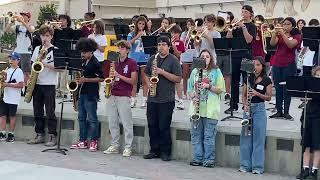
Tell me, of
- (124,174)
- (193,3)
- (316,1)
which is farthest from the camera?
(193,3)

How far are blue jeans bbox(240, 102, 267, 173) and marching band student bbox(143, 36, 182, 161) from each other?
53.0 inches

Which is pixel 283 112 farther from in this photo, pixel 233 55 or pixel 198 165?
pixel 198 165

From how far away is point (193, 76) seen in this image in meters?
9.32

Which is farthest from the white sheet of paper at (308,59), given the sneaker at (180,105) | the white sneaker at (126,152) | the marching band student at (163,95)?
the white sneaker at (126,152)

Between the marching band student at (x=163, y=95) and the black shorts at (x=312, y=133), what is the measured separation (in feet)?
7.41

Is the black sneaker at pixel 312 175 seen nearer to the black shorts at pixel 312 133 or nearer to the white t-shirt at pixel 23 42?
the black shorts at pixel 312 133

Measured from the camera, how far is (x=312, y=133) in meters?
8.49

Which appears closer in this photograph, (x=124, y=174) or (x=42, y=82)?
(x=124, y=174)

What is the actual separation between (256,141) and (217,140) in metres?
0.84

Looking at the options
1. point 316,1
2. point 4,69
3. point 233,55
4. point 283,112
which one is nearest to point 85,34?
point 4,69

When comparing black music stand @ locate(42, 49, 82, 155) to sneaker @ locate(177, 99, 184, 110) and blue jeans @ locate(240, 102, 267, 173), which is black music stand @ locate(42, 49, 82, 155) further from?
blue jeans @ locate(240, 102, 267, 173)

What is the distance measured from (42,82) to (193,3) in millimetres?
29650

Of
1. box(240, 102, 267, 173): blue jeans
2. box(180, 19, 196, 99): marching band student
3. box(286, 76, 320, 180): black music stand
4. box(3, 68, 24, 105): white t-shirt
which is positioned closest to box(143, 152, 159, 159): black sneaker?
box(240, 102, 267, 173): blue jeans

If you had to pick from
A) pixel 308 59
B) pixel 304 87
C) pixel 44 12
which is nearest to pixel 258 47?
pixel 308 59
